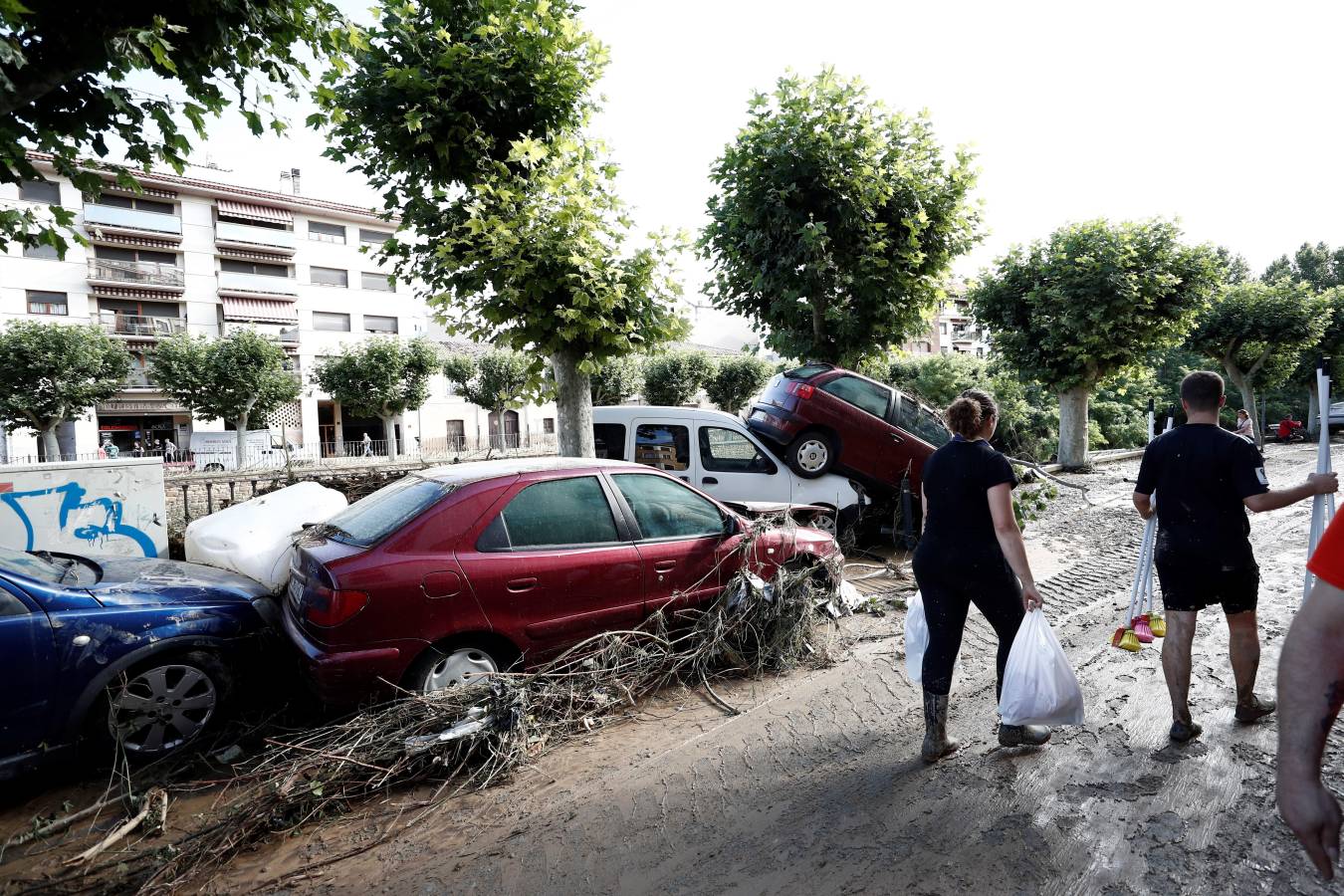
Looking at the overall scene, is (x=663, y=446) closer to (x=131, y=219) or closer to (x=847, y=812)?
(x=847, y=812)

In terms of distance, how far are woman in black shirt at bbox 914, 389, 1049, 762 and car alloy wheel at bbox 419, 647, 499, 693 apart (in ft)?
8.10

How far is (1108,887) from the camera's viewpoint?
8.07 ft

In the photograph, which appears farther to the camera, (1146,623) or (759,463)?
(759,463)

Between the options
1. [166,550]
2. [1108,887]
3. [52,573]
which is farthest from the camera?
[166,550]

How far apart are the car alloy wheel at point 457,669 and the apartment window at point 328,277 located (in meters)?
45.6

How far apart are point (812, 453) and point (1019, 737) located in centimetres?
509

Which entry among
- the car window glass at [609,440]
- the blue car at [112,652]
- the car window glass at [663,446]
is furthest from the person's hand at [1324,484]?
the car window glass at [609,440]

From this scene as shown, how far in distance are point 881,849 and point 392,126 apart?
7.74 meters

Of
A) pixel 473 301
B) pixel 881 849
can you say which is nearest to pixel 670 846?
pixel 881 849

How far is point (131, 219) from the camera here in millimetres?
37875

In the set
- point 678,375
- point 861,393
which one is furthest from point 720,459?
point 678,375

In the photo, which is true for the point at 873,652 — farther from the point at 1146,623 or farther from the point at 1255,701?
the point at 1255,701

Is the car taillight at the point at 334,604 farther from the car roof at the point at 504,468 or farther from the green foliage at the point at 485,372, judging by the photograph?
the green foliage at the point at 485,372

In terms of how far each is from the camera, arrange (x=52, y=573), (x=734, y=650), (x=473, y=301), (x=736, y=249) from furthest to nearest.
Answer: (x=736, y=249)
(x=473, y=301)
(x=734, y=650)
(x=52, y=573)
